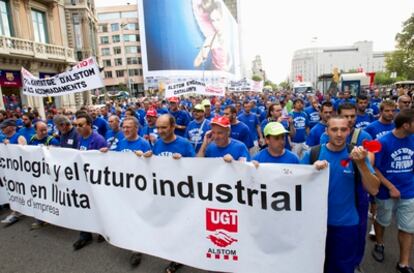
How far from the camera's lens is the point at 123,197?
3.59 m

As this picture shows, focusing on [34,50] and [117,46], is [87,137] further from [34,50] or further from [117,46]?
[117,46]

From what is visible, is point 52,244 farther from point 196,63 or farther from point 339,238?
point 196,63

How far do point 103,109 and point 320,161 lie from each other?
10106 mm

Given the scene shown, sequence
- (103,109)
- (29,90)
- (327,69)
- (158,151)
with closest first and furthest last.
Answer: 1. (158,151)
2. (29,90)
3. (103,109)
4. (327,69)

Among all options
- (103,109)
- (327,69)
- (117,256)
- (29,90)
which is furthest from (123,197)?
(327,69)

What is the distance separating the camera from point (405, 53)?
48.0 meters

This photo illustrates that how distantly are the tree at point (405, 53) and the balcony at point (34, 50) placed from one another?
4556 centimetres

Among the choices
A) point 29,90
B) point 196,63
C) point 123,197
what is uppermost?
point 196,63

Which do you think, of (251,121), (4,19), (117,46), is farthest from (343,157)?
(117,46)

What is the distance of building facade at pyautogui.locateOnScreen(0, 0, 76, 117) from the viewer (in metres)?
19.6

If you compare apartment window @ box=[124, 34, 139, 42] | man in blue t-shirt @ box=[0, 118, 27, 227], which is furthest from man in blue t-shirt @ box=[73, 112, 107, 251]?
apartment window @ box=[124, 34, 139, 42]

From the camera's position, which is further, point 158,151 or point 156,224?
point 158,151

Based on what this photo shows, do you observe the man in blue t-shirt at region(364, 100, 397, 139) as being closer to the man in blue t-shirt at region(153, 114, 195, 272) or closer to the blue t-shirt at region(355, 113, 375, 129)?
the blue t-shirt at region(355, 113, 375, 129)

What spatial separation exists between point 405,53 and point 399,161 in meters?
55.2
